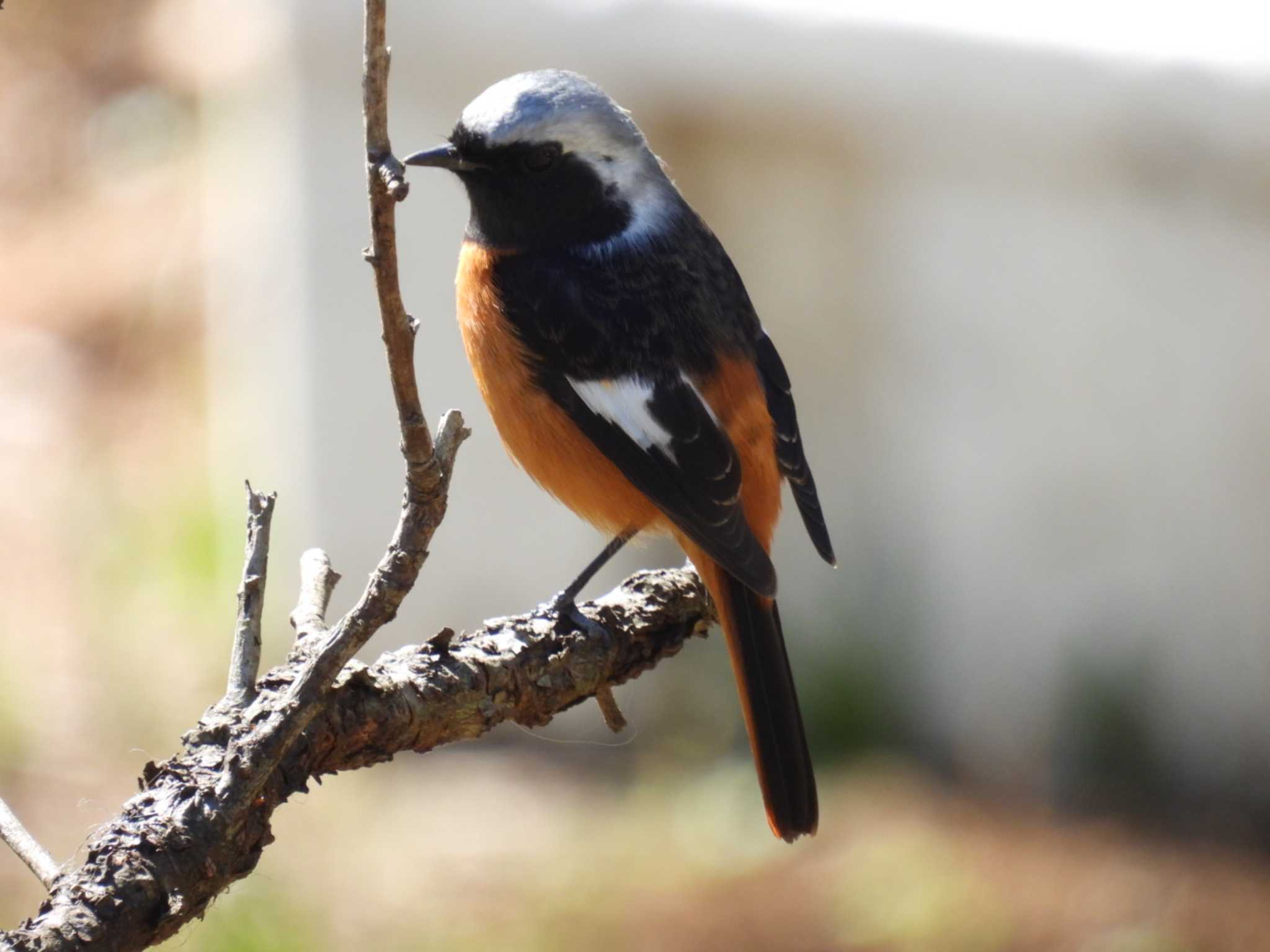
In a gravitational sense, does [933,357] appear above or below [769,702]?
below

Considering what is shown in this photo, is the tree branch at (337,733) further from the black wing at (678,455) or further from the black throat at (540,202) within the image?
the black throat at (540,202)

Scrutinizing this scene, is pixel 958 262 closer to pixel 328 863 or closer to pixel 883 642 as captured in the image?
pixel 883 642

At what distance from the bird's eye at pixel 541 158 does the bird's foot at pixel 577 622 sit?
0.96 metres

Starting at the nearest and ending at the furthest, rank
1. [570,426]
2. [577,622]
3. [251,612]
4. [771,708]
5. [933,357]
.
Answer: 1. [251,612]
2. [577,622]
3. [771,708]
4. [570,426]
5. [933,357]

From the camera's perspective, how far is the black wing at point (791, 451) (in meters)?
3.30

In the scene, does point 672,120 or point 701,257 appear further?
point 672,120

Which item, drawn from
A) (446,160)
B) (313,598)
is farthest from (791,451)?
(313,598)

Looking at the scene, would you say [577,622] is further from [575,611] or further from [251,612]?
[251,612]

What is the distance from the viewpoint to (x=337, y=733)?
209 centimetres

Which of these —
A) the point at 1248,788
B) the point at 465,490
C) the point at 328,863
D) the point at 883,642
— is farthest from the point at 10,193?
the point at 1248,788

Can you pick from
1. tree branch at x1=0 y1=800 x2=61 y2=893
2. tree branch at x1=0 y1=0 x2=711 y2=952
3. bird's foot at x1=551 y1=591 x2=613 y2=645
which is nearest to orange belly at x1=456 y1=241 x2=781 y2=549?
bird's foot at x1=551 y1=591 x2=613 y2=645

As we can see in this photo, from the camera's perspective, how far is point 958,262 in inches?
215

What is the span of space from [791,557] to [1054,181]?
1.67 m

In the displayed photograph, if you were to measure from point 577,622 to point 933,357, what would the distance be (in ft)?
10.4
